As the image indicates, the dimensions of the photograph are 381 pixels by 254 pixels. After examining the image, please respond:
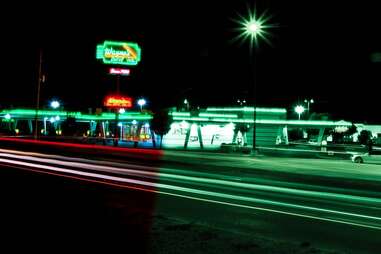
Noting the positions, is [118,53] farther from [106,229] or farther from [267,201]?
[106,229]

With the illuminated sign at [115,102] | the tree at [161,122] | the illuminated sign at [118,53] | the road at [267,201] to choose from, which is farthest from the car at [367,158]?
the illuminated sign at [118,53]

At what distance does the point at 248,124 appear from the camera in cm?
6150

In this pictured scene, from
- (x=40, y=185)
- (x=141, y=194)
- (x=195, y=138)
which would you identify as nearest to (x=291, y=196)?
(x=141, y=194)

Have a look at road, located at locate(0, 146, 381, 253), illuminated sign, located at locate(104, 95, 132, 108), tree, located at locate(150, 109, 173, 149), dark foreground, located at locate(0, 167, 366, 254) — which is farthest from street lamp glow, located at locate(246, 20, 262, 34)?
illuminated sign, located at locate(104, 95, 132, 108)

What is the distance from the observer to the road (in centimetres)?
966

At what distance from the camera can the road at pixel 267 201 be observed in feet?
31.7

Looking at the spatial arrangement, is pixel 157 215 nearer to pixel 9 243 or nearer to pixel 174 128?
pixel 9 243

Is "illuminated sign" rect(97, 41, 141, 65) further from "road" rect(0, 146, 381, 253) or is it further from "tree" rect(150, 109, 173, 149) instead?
"road" rect(0, 146, 381, 253)

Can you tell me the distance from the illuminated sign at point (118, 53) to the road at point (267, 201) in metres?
46.5

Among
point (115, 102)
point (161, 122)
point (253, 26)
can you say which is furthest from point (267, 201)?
point (115, 102)

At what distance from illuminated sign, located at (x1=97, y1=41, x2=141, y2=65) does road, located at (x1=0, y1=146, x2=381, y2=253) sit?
153 ft

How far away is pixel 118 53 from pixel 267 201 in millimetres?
56710

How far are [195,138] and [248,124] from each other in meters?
9.21

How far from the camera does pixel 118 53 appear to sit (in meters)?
68.2
